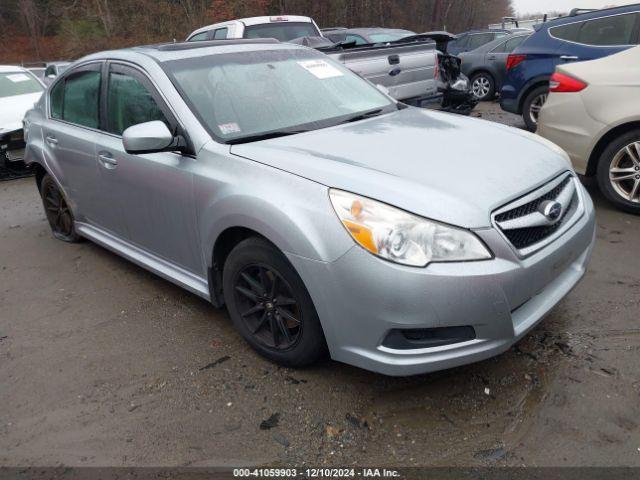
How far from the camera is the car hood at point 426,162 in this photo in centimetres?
229

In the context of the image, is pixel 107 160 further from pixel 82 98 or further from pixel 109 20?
pixel 109 20

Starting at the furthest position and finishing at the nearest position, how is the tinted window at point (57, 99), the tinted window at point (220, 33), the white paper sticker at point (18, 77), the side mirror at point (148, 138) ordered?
the white paper sticker at point (18, 77) < the tinted window at point (220, 33) < the tinted window at point (57, 99) < the side mirror at point (148, 138)

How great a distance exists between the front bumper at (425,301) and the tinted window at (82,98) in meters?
2.36

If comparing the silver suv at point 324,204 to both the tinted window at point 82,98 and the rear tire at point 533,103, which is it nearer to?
the tinted window at point 82,98

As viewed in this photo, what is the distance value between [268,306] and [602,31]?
6.36 meters

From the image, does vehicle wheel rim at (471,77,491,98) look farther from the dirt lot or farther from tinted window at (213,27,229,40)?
the dirt lot

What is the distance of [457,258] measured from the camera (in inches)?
87.4

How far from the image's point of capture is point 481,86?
480 inches

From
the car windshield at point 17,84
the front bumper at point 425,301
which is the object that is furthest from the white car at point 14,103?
the front bumper at point 425,301

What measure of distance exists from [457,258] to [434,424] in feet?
2.61

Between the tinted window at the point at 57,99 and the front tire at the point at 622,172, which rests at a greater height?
the tinted window at the point at 57,99

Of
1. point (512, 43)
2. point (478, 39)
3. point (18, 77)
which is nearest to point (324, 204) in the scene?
point (18, 77)

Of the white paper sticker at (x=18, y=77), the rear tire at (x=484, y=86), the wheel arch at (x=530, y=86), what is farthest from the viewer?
the rear tire at (x=484, y=86)

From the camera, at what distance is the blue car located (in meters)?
6.61
